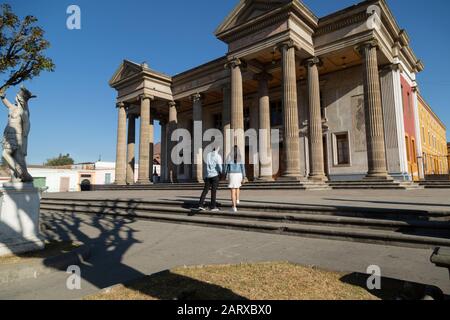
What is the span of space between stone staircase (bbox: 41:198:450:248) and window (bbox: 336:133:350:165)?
14122mm

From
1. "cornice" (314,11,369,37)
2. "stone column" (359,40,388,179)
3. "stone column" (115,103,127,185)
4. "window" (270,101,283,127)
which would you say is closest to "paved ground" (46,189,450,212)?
"stone column" (359,40,388,179)

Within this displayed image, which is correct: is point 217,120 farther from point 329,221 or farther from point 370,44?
point 329,221

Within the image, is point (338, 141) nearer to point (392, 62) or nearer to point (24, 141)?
point (392, 62)

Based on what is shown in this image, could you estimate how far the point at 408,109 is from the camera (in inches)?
819

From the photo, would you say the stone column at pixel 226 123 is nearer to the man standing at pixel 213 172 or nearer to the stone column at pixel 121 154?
the stone column at pixel 121 154

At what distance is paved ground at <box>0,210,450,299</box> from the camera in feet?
11.5

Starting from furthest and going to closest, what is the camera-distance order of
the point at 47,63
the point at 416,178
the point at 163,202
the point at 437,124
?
the point at 437,124 → the point at 416,178 → the point at 163,202 → the point at 47,63

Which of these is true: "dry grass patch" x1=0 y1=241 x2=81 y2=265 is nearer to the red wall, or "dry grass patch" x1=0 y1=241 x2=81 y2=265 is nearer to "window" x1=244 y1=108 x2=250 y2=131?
"window" x1=244 y1=108 x2=250 y2=131

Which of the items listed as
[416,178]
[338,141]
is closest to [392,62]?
[338,141]

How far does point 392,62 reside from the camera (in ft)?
58.4

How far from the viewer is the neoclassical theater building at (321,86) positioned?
1567cm

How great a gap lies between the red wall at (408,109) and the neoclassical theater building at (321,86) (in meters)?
0.08

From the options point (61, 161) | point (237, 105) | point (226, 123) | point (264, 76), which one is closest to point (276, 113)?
point (264, 76)

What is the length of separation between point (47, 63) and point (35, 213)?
5.60m
